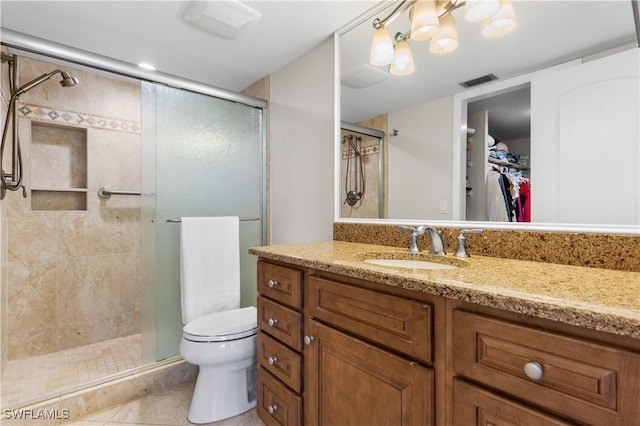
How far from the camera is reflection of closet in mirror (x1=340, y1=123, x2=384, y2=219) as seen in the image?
163 cm

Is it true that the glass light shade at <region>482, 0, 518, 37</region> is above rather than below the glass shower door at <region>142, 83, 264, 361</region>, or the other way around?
above

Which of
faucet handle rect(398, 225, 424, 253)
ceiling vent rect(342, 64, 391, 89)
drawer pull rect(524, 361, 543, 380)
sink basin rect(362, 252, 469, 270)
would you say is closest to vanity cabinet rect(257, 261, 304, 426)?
sink basin rect(362, 252, 469, 270)

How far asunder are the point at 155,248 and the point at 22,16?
1.33 m

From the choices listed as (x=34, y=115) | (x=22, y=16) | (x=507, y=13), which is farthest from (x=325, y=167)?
(x=34, y=115)

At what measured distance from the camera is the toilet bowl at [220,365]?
1.48 m

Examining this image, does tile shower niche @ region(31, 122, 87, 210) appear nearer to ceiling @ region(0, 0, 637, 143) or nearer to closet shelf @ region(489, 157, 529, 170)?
ceiling @ region(0, 0, 637, 143)

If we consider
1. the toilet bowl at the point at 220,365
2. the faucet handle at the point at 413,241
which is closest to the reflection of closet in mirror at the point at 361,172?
the faucet handle at the point at 413,241

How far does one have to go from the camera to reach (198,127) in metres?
1.94

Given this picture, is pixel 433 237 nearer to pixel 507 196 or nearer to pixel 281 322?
Result: pixel 507 196

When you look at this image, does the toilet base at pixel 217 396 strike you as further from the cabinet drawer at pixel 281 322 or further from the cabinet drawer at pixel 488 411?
the cabinet drawer at pixel 488 411

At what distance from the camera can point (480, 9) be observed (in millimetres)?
1179

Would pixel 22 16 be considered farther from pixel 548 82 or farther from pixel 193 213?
pixel 548 82

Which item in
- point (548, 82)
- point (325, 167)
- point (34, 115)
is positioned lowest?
point (325, 167)

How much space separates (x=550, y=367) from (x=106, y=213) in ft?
8.94
